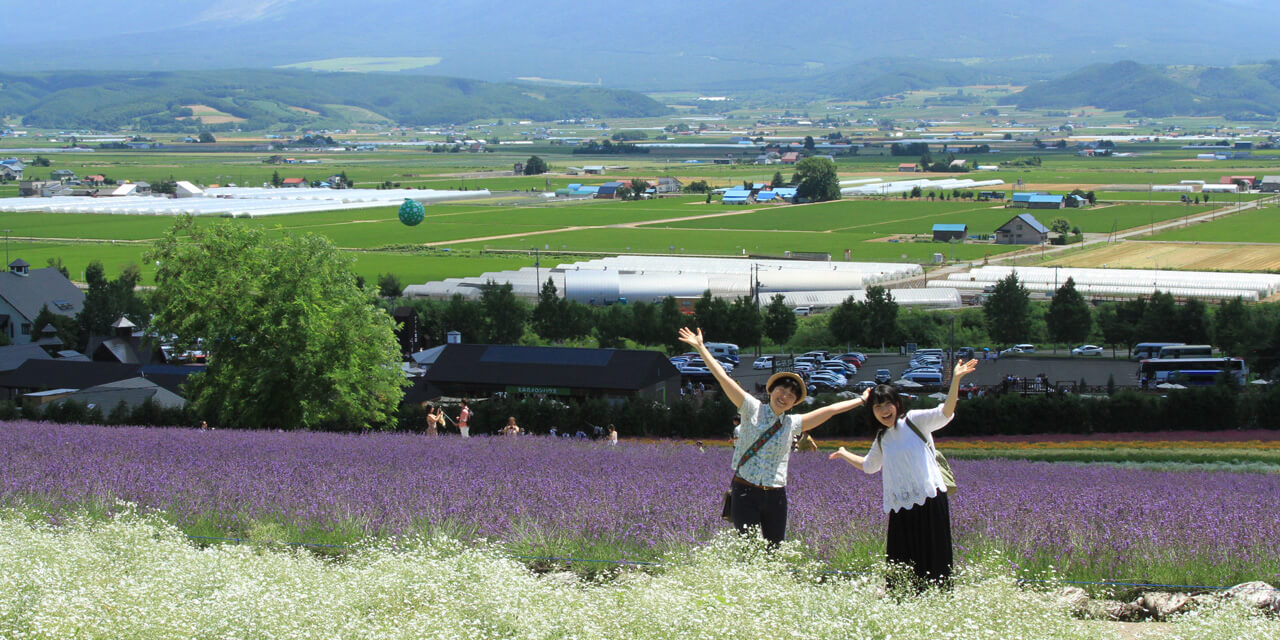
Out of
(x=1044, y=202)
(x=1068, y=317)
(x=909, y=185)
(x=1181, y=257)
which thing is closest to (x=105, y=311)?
(x=1068, y=317)

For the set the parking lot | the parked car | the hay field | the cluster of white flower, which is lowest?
the parking lot

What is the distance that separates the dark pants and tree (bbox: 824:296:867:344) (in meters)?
47.4

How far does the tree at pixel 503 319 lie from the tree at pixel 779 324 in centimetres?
1091

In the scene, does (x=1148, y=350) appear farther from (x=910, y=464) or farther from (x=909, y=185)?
(x=909, y=185)

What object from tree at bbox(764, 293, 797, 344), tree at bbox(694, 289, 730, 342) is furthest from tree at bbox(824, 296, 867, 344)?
tree at bbox(694, 289, 730, 342)

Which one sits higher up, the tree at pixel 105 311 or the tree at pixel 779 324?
the tree at pixel 105 311

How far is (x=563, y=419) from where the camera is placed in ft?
87.8

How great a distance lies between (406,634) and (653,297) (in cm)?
5969

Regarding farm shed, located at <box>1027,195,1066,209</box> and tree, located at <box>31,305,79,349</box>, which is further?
farm shed, located at <box>1027,195,1066,209</box>

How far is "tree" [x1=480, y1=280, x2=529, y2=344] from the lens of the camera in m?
52.7

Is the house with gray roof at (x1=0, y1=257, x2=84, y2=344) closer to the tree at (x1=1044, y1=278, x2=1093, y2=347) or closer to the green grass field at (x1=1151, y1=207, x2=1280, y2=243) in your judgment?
the tree at (x1=1044, y1=278, x2=1093, y2=347)

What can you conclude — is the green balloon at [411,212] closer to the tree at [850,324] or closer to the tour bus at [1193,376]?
the tree at [850,324]

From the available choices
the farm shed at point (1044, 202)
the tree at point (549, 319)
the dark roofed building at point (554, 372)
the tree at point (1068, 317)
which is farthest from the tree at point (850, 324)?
the farm shed at point (1044, 202)

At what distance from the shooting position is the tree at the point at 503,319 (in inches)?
2074
